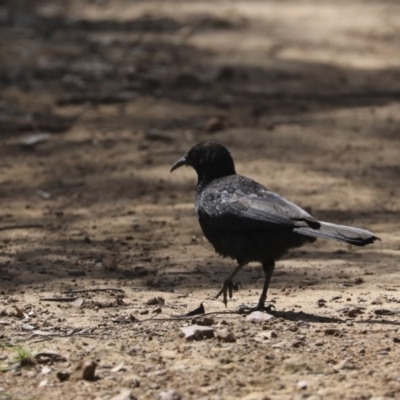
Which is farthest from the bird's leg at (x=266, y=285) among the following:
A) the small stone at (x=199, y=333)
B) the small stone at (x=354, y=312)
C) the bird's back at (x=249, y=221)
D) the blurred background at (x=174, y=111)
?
the blurred background at (x=174, y=111)

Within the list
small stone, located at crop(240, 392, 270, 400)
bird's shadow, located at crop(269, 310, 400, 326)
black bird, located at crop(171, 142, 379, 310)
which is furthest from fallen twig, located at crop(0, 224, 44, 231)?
small stone, located at crop(240, 392, 270, 400)

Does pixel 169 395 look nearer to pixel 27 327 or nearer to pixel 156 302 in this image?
pixel 27 327

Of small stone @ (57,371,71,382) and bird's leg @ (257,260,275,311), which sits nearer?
small stone @ (57,371,71,382)

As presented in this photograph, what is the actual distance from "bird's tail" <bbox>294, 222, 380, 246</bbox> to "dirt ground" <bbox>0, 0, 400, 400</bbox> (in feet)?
1.61

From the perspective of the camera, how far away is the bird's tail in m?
6.16

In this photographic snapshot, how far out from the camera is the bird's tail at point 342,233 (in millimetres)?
6164

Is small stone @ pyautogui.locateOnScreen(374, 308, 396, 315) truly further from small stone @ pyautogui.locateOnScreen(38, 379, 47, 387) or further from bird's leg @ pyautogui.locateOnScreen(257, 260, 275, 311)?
small stone @ pyautogui.locateOnScreen(38, 379, 47, 387)

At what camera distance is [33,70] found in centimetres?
1534

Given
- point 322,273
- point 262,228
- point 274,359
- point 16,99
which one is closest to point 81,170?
point 16,99

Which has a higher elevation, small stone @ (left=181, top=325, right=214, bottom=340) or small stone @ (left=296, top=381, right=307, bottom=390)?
A: small stone @ (left=296, top=381, right=307, bottom=390)

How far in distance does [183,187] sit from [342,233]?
448 centimetres

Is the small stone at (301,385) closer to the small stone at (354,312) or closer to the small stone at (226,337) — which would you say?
the small stone at (226,337)

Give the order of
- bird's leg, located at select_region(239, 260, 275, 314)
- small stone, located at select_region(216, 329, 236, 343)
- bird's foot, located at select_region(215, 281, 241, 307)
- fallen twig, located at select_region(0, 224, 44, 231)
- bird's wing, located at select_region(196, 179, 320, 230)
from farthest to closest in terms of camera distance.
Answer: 1. fallen twig, located at select_region(0, 224, 44, 231)
2. bird's foot, located at select_region(215, 281, 241, 307)
3. bird's leg, located at select_region(239, 260, 275, 314)
4. bird's wing, located at select_region(196, 179, 320, 230)
5. small stone, located at select_region(216, 329, 236, 343)

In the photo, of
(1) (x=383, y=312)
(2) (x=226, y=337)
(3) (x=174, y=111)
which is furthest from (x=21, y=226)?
(3) (x=174, y=111)
